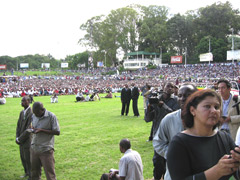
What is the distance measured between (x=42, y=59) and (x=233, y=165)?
122 metres

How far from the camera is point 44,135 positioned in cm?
486

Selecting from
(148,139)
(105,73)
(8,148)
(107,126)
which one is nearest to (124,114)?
(107,126)

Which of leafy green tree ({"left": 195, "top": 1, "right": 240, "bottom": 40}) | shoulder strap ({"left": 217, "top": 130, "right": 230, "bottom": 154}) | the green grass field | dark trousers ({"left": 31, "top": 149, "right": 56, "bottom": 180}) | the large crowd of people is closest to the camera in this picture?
the large crowd of people

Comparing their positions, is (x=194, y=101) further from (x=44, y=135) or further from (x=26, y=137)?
(x=26, y=137)

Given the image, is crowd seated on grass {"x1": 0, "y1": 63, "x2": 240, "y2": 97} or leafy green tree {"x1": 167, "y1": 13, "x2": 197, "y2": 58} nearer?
crowd seated on grass {"x1": 0, "y1": 63, "x2": 240, "y2": 97}

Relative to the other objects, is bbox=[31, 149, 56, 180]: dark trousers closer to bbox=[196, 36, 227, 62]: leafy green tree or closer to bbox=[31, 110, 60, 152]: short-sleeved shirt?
bbox=[31, 110, 60, 152]: short-sleeved shirt

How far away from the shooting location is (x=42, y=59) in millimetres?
117312

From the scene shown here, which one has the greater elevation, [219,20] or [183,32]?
[219,20]

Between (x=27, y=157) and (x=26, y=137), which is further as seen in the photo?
(x=27, y=157)

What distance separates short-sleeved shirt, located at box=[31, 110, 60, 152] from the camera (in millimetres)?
4789

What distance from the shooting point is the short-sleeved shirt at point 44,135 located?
4.79m

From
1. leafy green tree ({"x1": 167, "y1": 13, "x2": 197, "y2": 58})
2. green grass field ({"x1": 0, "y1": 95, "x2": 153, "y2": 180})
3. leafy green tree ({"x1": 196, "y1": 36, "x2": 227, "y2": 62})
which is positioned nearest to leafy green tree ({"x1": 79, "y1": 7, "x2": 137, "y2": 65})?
leafy green tree ({"x1": 167, "y1": 13, "x2": 197, "y2": 58})

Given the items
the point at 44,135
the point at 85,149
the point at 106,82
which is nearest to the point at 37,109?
the point at 44,135

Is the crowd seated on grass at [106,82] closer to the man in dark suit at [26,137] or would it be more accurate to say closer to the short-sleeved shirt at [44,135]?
the man in dark suit at [26,137]
